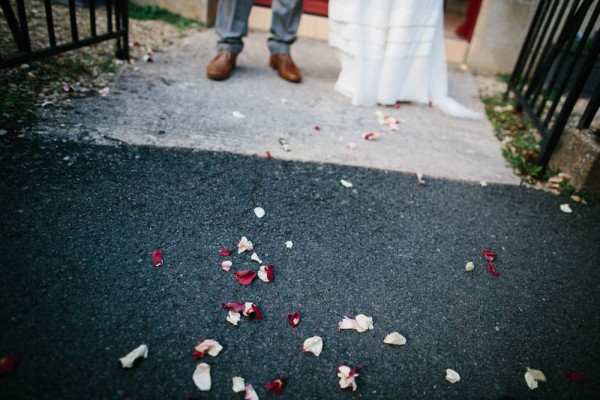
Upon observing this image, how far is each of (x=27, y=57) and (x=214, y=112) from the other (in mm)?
1063

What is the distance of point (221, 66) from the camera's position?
→ 2.98 metres

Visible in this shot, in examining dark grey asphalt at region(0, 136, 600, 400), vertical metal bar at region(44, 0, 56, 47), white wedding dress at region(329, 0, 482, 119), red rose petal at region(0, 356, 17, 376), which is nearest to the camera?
red rose petal at region(0, 356, 17, 376)

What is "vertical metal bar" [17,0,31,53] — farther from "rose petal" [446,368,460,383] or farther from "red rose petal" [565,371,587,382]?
"red rose petal" [565,371,587,382]

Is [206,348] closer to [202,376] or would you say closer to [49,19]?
[202,376]

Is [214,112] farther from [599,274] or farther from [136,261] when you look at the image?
[599,274]

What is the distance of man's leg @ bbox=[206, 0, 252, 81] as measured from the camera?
2920mm

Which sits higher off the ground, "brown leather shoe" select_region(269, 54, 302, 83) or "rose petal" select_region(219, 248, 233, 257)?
"brown leather shoe" select_region(269, 54, 302, 83)

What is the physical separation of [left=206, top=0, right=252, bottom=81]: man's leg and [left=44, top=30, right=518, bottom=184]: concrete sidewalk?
0.39ft

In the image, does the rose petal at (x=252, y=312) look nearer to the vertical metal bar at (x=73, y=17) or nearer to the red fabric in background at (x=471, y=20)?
the vertical metal bar at (x=73, y=17)

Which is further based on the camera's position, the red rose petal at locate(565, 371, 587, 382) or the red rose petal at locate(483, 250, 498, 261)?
the red rose petal at locate(483, 250, 498, 261)

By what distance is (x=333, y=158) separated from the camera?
2303 mm

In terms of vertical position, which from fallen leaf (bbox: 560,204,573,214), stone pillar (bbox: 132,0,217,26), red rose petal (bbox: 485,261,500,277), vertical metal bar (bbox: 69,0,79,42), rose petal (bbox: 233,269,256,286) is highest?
vertical metal bar (bbox: 69,0,79,42)

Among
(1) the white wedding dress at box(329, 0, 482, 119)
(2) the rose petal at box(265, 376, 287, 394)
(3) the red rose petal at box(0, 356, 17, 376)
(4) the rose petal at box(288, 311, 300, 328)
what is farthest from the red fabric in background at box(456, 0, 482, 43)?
(3) the red rose petal at box(0, 356, 17, 376)

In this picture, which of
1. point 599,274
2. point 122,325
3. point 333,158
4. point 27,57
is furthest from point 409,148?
point 27,57
